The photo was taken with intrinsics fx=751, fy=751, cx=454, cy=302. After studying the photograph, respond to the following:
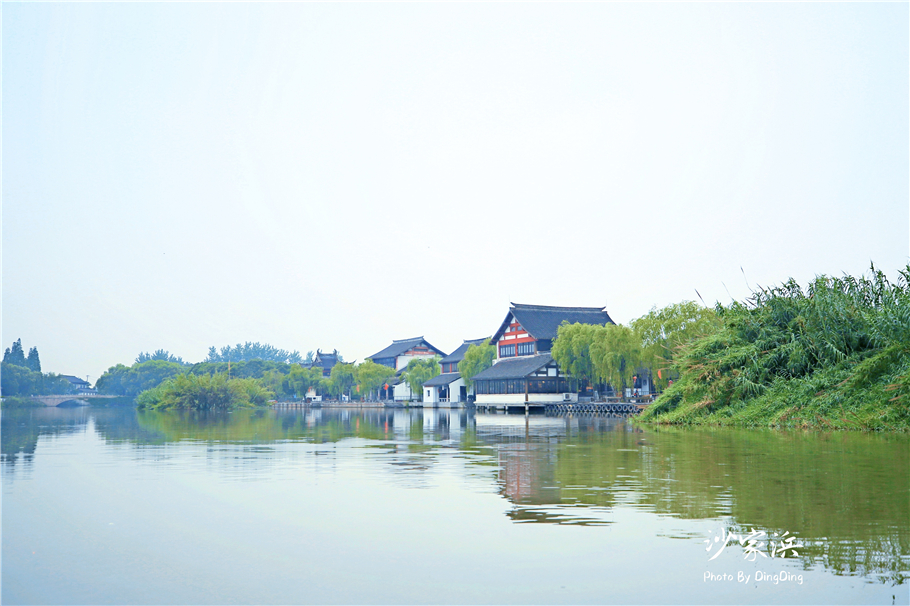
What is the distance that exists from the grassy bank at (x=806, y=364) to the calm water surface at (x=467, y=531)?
8920 millimetres

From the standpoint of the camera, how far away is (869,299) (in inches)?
1089

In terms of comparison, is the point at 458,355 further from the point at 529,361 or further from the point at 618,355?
the point at 618,355

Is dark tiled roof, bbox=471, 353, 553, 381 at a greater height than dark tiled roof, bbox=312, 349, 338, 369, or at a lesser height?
lesser

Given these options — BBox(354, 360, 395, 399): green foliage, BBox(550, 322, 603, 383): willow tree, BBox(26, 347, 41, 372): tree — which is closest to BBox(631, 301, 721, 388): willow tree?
BBox(550, 322, 603, 383): willow tree

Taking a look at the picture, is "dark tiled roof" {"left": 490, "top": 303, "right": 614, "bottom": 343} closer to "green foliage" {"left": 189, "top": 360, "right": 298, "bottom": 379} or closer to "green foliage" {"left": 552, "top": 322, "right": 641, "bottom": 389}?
"green foliage" {"left": 552, "top": 322, "right": 641, "bottom": 389}

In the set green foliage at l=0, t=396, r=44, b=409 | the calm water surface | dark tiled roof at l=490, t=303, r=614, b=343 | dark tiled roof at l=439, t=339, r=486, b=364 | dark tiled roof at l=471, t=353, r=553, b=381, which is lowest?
green foliage at l=0, t=396, r=44, b=409

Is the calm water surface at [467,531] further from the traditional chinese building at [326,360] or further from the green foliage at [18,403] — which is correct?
the traditional chinese building at [326,360]

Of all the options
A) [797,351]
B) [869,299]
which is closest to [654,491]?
[797,351]

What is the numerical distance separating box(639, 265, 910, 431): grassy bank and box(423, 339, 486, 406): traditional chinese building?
3767 cm

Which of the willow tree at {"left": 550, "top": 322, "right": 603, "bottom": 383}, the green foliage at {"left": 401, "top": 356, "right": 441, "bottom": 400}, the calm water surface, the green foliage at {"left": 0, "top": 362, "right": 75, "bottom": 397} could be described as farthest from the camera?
the green foliage at {"left": 0, "top": 362, "right": 75, "bottom": 397}

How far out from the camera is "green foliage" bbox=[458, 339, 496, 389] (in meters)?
64.9

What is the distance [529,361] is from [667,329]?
15463 millimetres

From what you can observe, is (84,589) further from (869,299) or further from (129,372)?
(129,372)

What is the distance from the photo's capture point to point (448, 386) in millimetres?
69812
